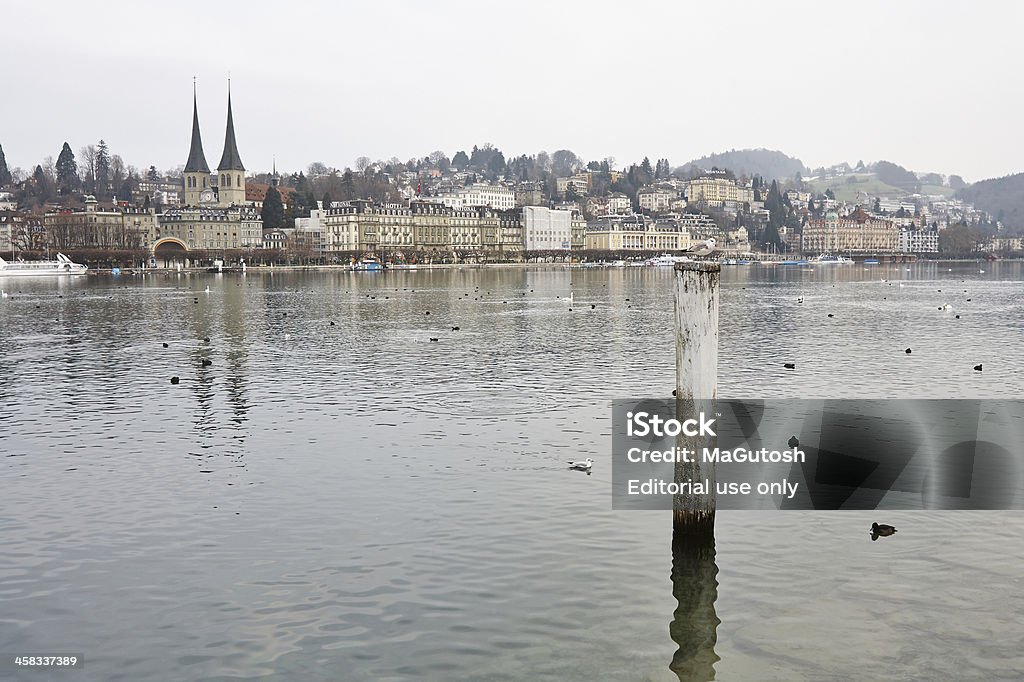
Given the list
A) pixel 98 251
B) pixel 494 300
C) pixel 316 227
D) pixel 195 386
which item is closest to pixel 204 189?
pixel 316 227

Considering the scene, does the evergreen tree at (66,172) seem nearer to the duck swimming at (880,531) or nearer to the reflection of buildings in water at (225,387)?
the reflection of buildings in water at (225,387)

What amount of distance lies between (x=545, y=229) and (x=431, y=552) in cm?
18106

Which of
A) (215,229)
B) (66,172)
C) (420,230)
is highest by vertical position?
(66,172)

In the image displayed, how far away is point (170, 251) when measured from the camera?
480 feet

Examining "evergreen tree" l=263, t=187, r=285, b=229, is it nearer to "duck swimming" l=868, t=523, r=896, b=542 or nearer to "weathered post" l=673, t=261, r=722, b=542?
"duck swimming" l=868, t=523, r=896, b=542

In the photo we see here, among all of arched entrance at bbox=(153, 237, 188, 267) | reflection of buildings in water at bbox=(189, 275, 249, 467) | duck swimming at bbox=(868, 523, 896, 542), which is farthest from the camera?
arched entrance at bbox=(153, 237, 188, 267)

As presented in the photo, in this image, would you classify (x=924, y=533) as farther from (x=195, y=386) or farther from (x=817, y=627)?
(x=195, y=386)

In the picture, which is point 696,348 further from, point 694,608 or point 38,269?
point 38,269

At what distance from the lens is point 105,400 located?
19.4 m

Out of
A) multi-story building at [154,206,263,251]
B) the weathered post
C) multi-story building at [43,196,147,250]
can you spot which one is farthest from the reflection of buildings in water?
multi-story building at [154,206,263,251]

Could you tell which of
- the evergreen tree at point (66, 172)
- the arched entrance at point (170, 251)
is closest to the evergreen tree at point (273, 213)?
the arched entrance at point (170, 251)

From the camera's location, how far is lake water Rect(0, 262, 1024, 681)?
8.00 meters

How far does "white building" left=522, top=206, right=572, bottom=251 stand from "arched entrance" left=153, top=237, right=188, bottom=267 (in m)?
62.7

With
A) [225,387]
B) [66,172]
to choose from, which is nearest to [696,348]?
[225,387]
